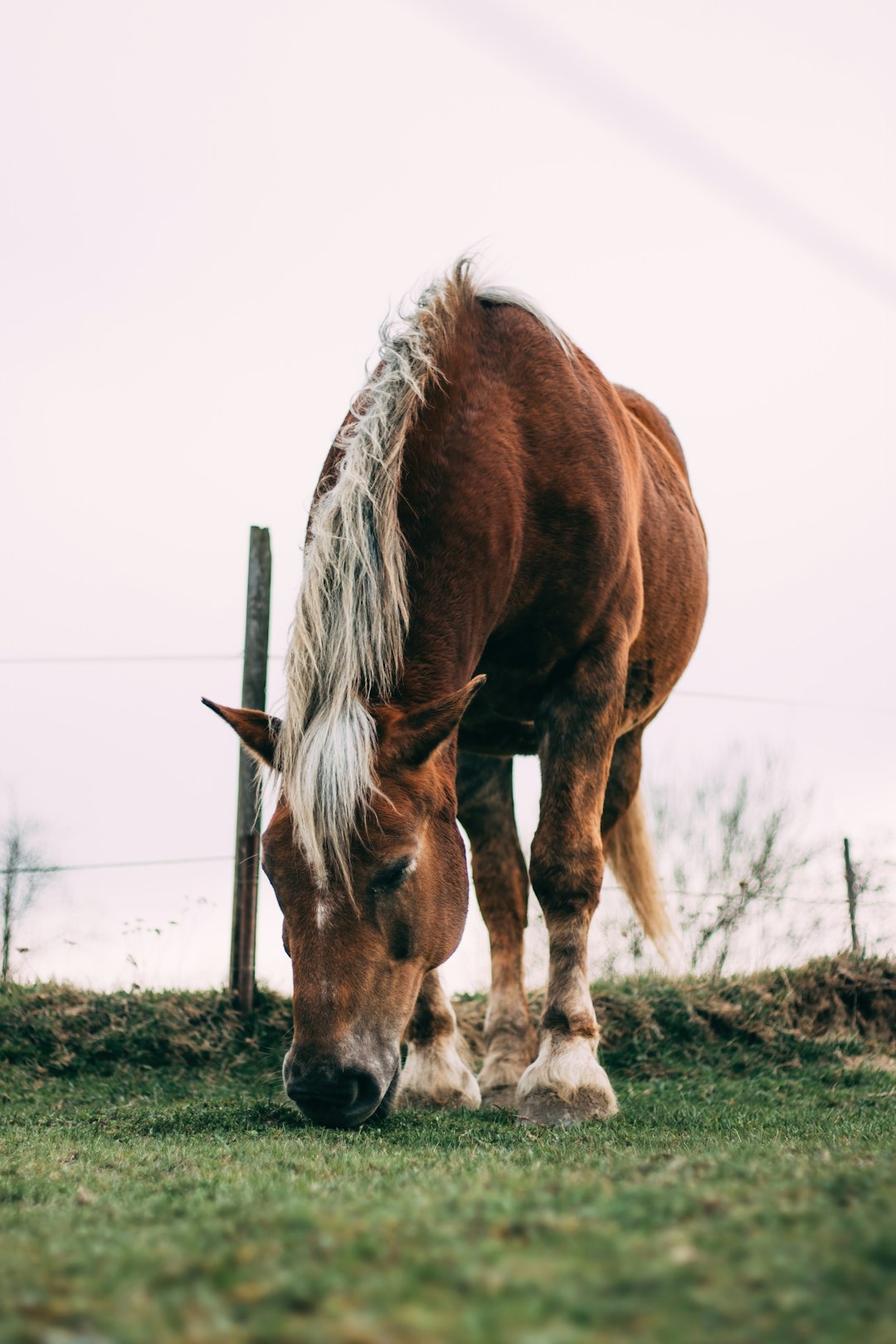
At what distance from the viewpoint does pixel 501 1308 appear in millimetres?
988

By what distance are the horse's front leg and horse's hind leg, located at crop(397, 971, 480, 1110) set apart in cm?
61

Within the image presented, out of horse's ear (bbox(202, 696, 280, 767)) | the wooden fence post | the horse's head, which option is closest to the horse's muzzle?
the horse's head

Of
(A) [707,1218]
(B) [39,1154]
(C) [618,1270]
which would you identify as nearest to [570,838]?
(B) [39,1154]

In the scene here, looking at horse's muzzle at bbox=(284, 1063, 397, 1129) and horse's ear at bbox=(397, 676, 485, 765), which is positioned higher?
horse's ear at bbox=(397, 676, 485, 765)

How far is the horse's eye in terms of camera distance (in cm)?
306

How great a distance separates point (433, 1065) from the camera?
4297mm

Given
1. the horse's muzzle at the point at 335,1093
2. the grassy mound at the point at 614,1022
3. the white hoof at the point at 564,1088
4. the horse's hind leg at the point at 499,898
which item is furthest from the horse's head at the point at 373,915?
the grassy mound at the point at 614,1022

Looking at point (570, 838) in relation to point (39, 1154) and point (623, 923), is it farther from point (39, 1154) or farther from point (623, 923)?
point (623, 923)

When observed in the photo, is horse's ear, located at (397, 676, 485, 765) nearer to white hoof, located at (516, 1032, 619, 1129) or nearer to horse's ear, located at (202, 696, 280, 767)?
horse's ear, located at (202, 696, 280, 767)

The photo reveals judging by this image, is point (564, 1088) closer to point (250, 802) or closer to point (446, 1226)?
point (446, 1226)

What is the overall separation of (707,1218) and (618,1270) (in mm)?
306

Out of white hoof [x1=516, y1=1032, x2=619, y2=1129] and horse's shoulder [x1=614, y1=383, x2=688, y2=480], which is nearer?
white hoof [x1=516, y1=1032, x2=619, y2=1129]

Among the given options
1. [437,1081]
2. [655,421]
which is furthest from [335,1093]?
[655,421]

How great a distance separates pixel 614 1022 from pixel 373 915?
119 inches
